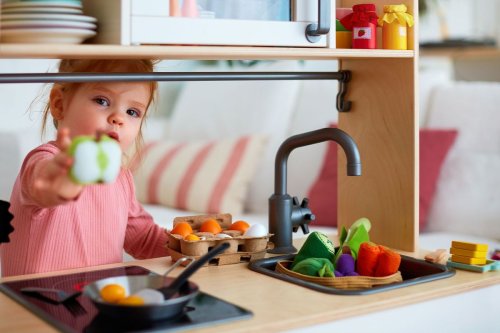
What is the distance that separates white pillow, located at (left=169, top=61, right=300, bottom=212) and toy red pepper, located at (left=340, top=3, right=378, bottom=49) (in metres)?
1.62

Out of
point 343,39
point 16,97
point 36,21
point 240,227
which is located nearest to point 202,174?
point 16,97

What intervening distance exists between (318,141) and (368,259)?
0.25 metres

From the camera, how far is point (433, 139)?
109 inches

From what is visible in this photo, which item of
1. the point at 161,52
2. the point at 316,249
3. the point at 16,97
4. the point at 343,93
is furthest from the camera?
the point at 16,97

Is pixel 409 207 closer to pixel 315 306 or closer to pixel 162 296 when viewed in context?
pixel 315 306

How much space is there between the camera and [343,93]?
71.4 inches

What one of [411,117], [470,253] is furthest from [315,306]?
[411,117]

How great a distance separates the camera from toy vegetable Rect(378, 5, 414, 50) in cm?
159

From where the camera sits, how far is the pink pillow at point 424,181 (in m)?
2.72

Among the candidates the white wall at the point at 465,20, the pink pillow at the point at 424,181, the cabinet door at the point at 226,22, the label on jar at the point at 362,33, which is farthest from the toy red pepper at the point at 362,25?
the white wall at the point at 465,20

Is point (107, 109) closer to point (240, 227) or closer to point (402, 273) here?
point (240, 227)

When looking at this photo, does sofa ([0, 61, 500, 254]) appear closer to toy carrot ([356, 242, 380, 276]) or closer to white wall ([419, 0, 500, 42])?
toy carrot ([356, 242, 380, 276])

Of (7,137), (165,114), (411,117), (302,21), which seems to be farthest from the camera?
(165,114)

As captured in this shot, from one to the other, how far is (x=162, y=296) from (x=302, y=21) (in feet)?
1.81
